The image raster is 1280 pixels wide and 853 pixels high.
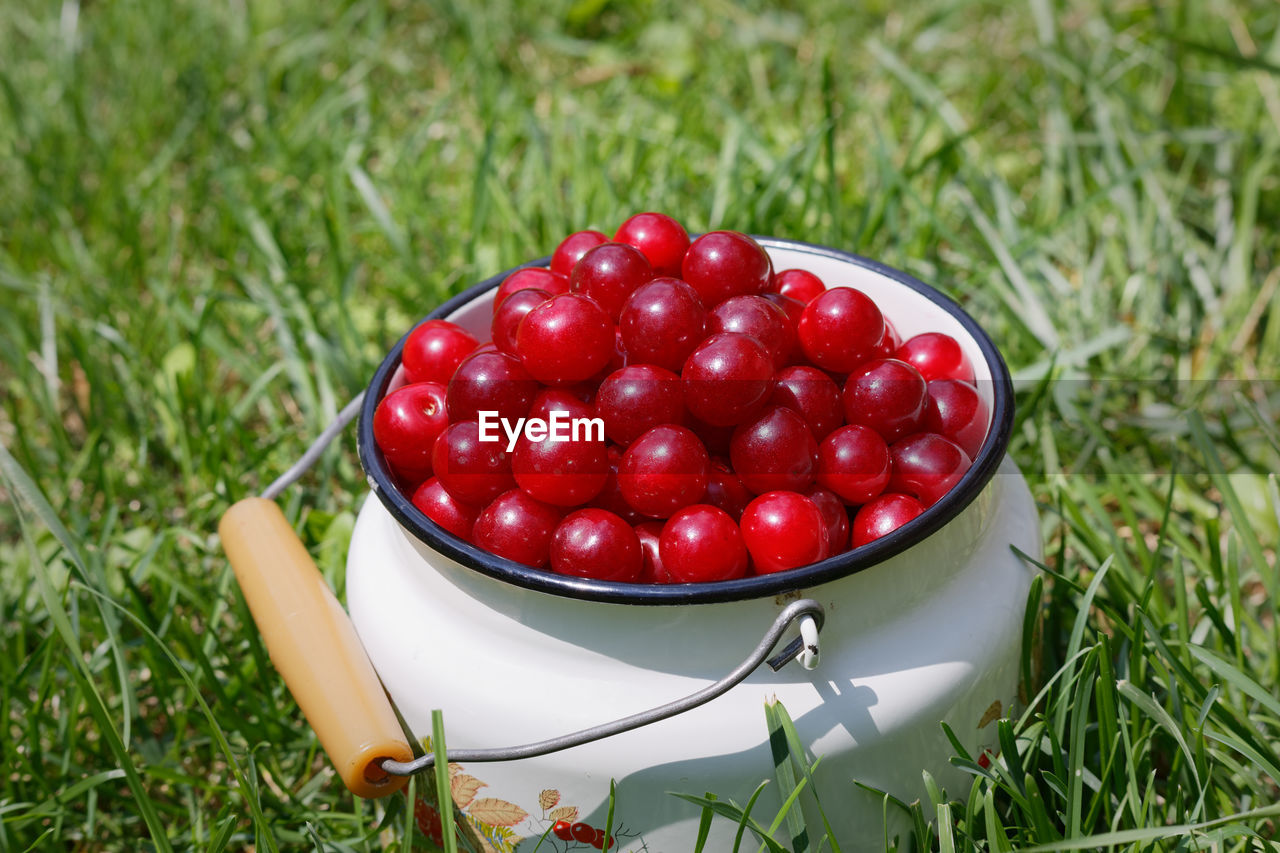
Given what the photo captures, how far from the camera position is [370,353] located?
2305 millimetres

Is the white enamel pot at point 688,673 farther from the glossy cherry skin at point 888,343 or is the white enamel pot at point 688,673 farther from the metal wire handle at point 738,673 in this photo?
the glossy cherry skin at point 888,343

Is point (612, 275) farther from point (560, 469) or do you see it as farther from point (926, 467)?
point (926, 467)


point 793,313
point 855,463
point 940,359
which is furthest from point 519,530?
point 940,359

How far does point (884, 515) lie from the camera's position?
1.18m

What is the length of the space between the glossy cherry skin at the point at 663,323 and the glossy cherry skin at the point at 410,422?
0.82 ft

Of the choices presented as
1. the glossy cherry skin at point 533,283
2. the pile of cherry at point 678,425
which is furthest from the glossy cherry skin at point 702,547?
the glossy cherry skin at point 533,283

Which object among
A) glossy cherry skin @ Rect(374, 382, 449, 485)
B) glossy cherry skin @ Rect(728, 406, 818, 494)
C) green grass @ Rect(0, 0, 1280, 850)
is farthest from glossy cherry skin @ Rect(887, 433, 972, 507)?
glossy cherry skin @ Rect(374, 382, 449, 485)

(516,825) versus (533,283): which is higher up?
(533,283)

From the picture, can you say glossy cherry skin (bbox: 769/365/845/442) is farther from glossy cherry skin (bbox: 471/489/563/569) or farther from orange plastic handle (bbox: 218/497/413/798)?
orange plastic handle (bbox: 218/497/413/798)

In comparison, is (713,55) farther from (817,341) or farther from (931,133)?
(817,341)

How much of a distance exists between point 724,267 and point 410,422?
1.44ft

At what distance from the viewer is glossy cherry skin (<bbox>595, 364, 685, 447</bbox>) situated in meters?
1.21

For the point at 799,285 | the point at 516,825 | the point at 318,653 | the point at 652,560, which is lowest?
the point at 516,825

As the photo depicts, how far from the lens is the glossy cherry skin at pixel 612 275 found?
52.1 inches
